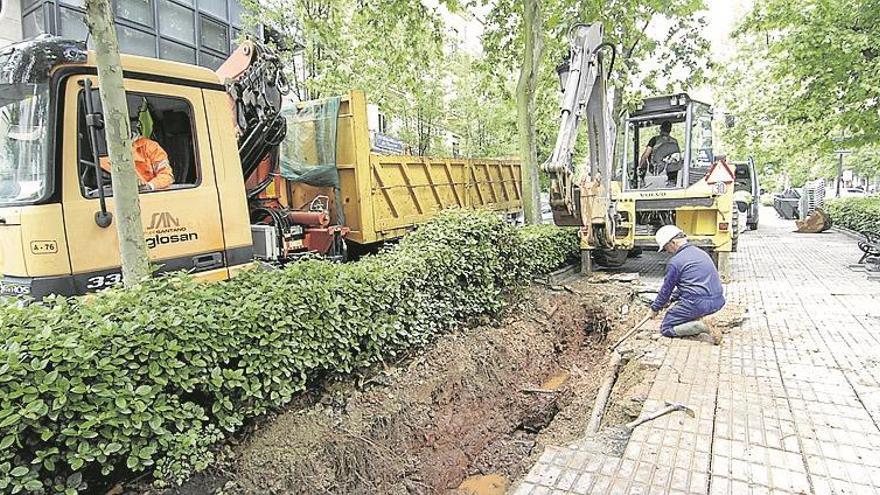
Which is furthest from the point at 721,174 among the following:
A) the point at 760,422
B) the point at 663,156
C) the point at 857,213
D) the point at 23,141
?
the point at 857,213

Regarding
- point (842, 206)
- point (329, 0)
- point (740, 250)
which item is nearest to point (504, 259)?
point (329, 0)

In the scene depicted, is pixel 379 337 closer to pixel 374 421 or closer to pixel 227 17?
pixel 374 421

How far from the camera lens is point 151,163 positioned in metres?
4.28

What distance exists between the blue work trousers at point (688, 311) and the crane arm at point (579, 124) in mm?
2404

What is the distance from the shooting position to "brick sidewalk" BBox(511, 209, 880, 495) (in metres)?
2.91

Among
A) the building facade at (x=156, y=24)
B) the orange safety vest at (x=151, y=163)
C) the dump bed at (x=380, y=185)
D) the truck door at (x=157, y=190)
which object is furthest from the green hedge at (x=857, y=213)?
the building facade at (x=156, y=24)

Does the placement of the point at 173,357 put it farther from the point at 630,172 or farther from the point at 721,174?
the point at 630,172

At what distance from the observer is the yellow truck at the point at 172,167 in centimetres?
368

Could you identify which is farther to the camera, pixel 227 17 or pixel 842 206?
pixel 842 206

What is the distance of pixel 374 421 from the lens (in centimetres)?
401

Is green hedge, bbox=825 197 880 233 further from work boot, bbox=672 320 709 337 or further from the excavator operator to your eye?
work boot, bbox=672 320 709 337

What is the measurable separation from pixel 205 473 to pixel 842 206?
2161 cm

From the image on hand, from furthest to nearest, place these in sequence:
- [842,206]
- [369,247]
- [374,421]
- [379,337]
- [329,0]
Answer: [842,206] < [329,0] < [369,247] < [379,337] < [374,421]

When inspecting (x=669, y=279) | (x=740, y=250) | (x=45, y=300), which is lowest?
(x=740, y=250)
